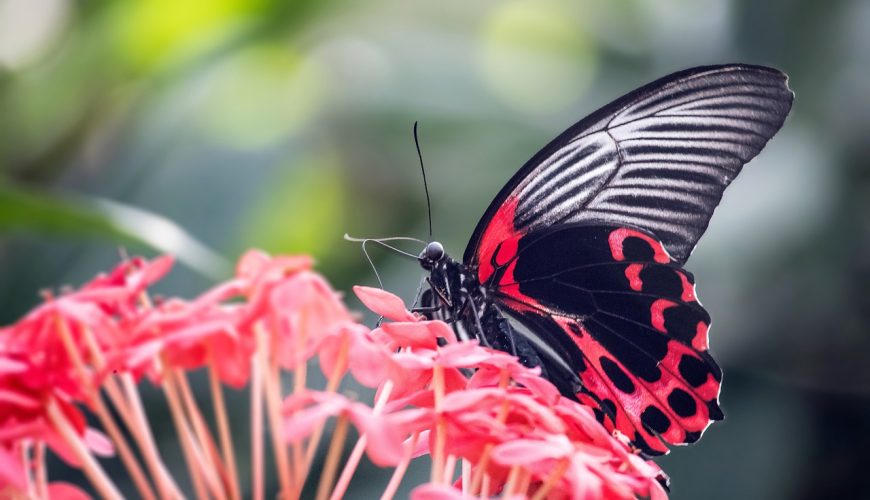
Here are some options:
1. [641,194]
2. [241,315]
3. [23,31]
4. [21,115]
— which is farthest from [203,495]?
[23,31]

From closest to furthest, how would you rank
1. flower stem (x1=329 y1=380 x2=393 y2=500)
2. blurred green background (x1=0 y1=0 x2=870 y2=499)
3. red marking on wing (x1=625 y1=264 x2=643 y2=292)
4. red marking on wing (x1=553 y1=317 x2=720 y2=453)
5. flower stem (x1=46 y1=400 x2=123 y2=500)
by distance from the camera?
flower stem (x1=46 y1=400 x2=123 y2=500), flower stem (x1=329 y1=380 x2=393 y2=500), red marking on wing (x1=553 y1=317 x2=720 y2=453), red marking on wing (x1=625 y1=264 x2=643 y2=292), blurred green background (x1=0 y1=0 x2=870 y2=499)

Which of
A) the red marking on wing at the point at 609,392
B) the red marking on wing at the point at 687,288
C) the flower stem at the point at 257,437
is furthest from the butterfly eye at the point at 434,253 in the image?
the flower stem at the point at 257,437

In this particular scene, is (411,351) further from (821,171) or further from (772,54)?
(772,54)

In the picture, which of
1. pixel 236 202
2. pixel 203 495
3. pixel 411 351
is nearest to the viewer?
pixel 203 495

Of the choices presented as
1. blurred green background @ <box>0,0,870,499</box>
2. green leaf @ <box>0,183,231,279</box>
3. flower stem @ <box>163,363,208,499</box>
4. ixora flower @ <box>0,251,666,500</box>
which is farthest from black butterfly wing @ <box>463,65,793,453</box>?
blurred green background @ <box>0,0,870,499</box>

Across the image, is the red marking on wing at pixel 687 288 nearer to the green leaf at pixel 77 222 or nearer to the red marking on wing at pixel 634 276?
the red marking on wing at pixel 634 276

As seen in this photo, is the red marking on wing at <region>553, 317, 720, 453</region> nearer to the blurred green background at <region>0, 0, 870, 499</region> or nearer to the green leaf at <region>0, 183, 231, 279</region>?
the green leaf at <region>0, 183, 231, 279</region>

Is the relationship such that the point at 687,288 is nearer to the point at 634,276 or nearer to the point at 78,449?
the point at 634,276
